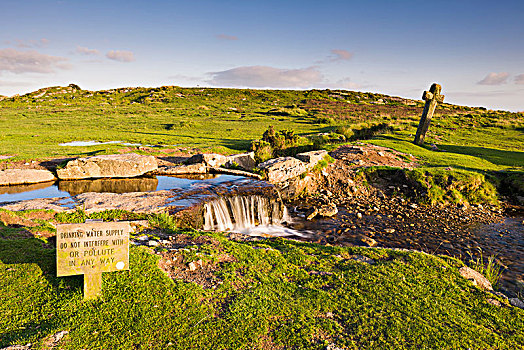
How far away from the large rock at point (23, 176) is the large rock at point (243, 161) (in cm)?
1321

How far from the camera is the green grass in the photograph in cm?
538

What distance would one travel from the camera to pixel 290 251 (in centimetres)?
952

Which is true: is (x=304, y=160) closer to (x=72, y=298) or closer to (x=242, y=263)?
(x=242, y=263)

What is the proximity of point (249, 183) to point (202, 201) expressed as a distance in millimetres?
4442

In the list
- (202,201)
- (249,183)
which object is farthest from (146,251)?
(249,183)

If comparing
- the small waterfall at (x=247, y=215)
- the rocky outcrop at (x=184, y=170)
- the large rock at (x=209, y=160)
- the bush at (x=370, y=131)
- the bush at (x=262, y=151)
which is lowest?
the small waterfall at (x=247, y=215)

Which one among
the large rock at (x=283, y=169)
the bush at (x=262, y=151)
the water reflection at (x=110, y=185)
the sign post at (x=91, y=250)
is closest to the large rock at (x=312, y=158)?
the large rock at (x=283, y=169)

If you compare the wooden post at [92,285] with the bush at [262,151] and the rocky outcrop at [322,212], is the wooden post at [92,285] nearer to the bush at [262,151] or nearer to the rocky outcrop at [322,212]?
the rocky outcrop at [322,212]

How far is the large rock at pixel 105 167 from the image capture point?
20.5 meters

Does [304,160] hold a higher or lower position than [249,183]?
higher

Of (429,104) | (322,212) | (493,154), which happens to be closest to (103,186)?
(322,212)

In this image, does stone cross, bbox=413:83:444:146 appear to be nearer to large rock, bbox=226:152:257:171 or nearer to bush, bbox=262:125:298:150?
bush, bbox=262:125:298:150

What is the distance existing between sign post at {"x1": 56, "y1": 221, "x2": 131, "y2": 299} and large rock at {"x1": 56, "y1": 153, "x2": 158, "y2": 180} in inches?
665

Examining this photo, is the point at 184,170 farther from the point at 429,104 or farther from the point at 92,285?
the point at 429,104
